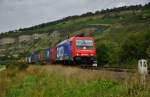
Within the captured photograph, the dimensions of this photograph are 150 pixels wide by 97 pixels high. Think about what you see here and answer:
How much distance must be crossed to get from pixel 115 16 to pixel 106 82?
5266 inches

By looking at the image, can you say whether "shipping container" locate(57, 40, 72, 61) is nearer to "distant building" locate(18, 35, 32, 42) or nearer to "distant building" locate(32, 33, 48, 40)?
"distant building" locate(32, 33, 48, 40)

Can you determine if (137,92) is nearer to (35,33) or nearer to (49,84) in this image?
(49,84)

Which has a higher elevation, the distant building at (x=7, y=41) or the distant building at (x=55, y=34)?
the distant building at (x=55, y=34)

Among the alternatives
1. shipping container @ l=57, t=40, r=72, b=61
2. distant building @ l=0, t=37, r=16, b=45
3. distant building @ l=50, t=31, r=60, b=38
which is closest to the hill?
distant building @ l=50, t=31, r=60, b=38

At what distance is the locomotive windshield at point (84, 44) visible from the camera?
39656 mm

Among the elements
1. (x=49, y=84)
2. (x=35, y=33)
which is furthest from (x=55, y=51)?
(x=35, y=33)

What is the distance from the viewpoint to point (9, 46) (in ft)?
532

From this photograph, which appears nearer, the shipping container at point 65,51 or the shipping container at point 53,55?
the shipping container at point 65,51

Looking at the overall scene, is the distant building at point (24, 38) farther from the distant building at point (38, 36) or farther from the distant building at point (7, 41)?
the distant building at point (7, 41)

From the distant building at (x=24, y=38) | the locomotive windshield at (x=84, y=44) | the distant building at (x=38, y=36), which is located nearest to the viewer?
the locomotive windshield at (x=84, y=44)

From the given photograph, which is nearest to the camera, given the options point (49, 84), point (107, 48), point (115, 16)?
point (49, 84)

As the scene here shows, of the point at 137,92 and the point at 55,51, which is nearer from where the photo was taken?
the point at 137,92

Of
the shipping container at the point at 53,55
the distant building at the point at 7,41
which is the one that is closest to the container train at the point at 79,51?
the shipping container at the point at 53,55

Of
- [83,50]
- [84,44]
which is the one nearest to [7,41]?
[84,44]
